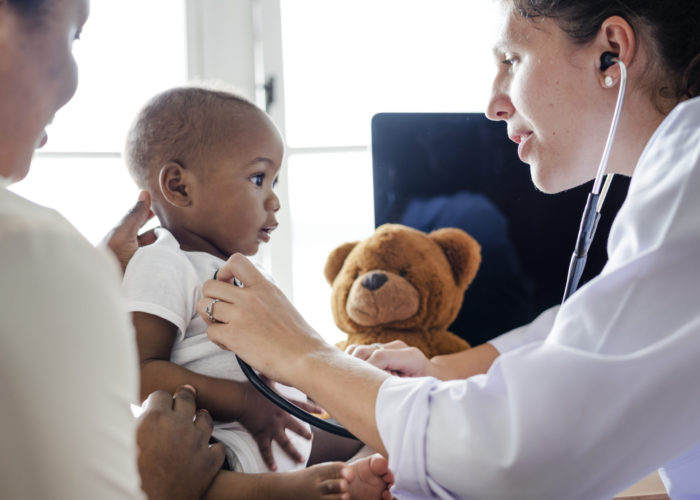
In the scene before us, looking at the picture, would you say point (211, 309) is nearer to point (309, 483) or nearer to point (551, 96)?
point (309, 483)

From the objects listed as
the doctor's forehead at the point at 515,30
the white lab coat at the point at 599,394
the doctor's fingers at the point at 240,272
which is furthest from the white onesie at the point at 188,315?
the doctor's forehead at the point at 515,30

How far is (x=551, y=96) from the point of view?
3.06 ft

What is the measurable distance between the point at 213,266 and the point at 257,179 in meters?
0.20

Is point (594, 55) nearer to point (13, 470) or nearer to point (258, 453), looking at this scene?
point (258, 453)

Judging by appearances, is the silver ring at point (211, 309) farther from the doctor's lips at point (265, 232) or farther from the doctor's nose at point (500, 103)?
the doctor's nose at point (500, 103)

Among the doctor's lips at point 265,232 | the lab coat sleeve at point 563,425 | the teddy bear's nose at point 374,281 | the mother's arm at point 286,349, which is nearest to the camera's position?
the lab coat sleeve at point 563,425

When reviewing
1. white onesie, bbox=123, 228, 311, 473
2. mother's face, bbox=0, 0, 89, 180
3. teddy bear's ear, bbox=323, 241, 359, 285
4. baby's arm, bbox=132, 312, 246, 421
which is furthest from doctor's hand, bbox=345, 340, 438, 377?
mother's face, bbox=0, 0, 89, 180

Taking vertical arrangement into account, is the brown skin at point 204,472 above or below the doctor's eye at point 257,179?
below

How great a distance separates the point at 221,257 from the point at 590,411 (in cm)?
76

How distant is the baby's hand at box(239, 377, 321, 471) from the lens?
3.17 feet

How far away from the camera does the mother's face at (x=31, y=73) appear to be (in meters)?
0.49

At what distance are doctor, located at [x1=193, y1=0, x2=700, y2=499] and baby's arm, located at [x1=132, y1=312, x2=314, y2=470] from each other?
0.10 m

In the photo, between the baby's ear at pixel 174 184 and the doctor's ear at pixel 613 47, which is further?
the baby's ear at pixel 174 184

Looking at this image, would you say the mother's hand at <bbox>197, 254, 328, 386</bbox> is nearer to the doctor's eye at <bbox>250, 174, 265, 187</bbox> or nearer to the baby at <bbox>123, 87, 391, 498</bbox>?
the baby at <bbox>123, 87, 391, 498</bbox>
